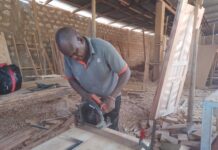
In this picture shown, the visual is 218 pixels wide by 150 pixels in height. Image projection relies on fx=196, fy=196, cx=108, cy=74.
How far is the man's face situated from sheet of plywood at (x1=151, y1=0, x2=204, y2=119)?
1861 millimetres

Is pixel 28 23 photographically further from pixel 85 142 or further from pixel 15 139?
pixel 85 142

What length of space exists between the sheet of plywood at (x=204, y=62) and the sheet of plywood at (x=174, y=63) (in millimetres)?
2598

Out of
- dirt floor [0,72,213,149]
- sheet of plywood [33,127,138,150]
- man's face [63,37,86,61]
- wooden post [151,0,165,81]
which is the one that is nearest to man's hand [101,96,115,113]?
sheet of plywood [33,127,138,150]

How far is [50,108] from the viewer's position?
143 inches

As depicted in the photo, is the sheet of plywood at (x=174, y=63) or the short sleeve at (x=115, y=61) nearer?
the short sleeve at (x=115, y=61)

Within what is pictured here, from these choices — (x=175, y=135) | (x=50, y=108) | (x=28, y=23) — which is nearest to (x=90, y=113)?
(x=175, y=135)

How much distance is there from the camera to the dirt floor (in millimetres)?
2410

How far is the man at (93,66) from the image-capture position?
1.35 m

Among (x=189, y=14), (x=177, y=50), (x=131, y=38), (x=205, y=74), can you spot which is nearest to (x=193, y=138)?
(x=177, y=50)

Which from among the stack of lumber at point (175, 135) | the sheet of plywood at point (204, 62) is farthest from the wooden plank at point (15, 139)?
the sheet of plywood at point (204, 62)

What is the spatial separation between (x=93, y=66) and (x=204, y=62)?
5.28 m

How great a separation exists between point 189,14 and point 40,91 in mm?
2601

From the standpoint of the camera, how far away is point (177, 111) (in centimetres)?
376

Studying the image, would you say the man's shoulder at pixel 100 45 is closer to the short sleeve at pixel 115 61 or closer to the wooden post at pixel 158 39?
the short sleeve at pixel 115 61
